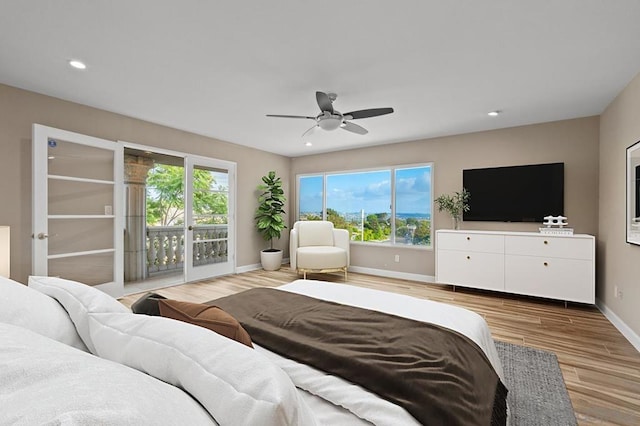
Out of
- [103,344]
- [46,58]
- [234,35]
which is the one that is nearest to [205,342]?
[103,344]

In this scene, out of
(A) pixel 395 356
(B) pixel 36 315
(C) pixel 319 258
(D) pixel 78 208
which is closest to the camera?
(B) pixel 36 315

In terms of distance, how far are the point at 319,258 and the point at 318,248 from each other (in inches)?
12.5

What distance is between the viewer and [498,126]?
14.3 feet

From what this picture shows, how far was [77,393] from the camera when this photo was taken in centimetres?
38

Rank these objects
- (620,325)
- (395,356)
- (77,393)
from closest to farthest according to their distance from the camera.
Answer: (77,393), (395,356), (620,325)

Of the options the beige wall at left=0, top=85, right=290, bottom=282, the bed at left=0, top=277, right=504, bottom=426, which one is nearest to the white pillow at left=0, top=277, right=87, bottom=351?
the bed at left=0, top=277, right=504, bottom=426

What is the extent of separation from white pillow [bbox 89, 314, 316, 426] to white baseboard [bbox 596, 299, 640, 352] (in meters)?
3.56

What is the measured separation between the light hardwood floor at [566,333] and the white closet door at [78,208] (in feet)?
2.09

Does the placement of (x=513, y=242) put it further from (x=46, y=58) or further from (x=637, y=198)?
(x=46, y=58)

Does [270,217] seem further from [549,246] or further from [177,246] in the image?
[549,246]

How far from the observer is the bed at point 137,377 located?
0.38m

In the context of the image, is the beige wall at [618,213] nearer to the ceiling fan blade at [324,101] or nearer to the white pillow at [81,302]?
the ceiling fan blade at [324,101]

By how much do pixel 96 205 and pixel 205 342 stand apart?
397 cm

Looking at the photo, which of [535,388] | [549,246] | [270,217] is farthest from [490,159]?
[270,217]
